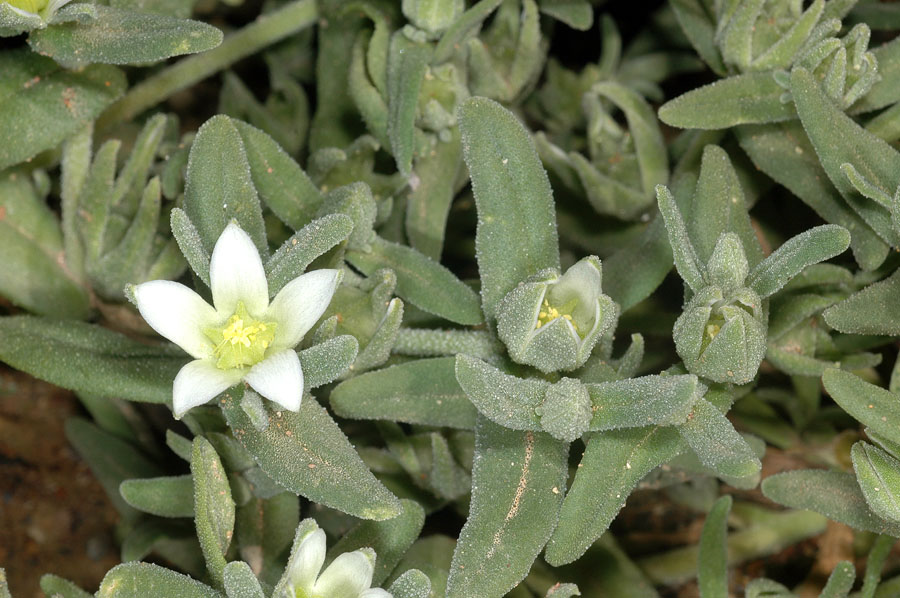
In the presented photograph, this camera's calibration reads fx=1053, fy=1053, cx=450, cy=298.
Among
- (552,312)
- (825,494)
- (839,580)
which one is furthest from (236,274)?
(839,580)

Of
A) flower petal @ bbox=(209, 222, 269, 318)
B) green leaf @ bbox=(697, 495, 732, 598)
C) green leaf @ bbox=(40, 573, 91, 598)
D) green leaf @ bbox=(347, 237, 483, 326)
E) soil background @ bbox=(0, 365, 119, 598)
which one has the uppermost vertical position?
flower petal @ bbox=(209, 222, 269, 318)

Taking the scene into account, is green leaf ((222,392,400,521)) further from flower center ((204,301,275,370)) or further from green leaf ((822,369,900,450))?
green leaf ((822,369,900,450))

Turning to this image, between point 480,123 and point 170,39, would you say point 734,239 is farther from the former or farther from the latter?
point 170,39

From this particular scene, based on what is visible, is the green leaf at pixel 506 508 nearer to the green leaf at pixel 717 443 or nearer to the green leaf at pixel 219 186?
the green leaf at pixel 717 443

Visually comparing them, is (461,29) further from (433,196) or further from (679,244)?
(679,244)

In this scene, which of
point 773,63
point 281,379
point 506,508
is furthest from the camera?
point 773,63

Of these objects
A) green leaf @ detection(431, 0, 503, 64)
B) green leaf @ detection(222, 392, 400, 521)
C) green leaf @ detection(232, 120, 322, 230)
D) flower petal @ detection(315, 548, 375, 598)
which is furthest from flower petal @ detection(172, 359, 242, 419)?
green leaf @ detection(431, 0, 503, 64)
